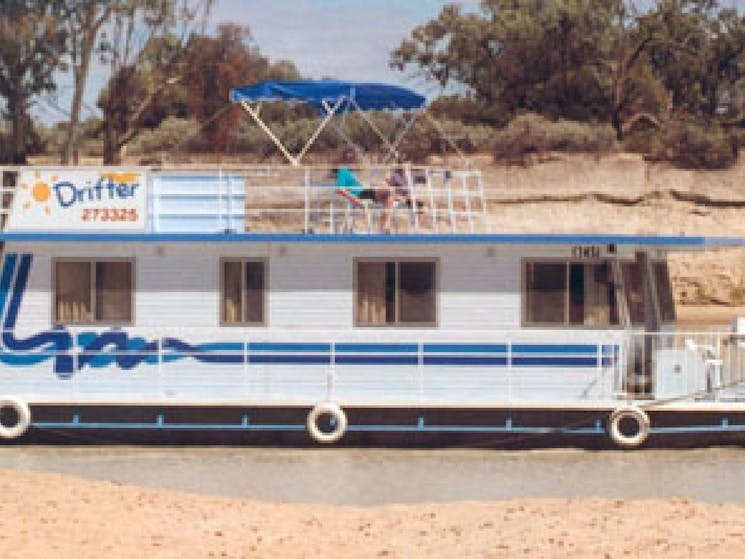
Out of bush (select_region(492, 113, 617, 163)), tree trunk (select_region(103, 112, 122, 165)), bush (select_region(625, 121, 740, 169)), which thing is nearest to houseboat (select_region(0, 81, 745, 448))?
bush (select_region(625, 121, 740, 169))

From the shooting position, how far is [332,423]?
21.4 meters

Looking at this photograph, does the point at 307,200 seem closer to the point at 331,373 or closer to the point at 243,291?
the point at 243,291

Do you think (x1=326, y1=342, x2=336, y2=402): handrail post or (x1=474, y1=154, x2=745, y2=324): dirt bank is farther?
(x1=474, y1=154, x2=745, y2=324): dirt bank

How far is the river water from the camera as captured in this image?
63.3 feet

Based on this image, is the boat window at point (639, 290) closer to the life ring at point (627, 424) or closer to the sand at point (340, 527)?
the life ring at point (627, 424)

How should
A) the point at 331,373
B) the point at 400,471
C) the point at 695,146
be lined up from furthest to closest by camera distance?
the point at 695,146, the point at 331,373, the point at 400,471

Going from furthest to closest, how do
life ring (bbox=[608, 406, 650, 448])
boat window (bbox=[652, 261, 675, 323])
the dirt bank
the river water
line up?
1. the dirt bank
2. boat window (bbox=[652, 261, 675, 323])
3. life ring (bbox=[608, 406, 650, 448])
4. the river water

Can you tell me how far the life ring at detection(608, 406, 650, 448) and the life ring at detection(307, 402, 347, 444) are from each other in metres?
2.90

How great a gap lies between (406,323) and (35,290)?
13.9 feet

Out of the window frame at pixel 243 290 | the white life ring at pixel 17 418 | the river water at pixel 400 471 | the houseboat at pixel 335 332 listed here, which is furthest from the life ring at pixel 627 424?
the white life ring at pixel 17 418

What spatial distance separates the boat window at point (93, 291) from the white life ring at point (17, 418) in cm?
110

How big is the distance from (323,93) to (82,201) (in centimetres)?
324

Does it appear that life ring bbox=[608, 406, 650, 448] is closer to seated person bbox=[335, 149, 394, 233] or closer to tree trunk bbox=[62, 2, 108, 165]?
seated person bbox=[335, 149, 394, 233]

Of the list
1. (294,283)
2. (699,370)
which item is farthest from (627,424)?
(294,283)
